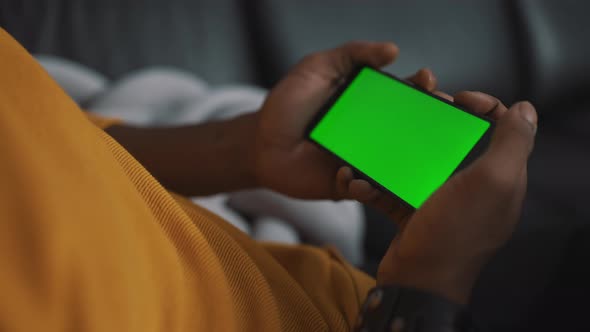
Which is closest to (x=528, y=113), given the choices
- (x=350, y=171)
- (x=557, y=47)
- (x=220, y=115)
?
(x=350, y=171)

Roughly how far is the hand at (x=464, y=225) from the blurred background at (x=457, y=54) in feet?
1.02

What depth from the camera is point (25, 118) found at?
0.25 metres

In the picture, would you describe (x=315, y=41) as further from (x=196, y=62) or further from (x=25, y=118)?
(x=25, y=118)

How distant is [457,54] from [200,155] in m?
0.63

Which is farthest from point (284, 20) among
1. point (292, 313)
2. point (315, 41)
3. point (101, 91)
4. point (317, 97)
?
point (292, 313)

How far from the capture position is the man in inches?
9.1

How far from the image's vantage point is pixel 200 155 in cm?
52

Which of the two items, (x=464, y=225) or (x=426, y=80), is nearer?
(x=464, y=225)

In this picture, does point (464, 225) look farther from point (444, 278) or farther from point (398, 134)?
point (398, 134)

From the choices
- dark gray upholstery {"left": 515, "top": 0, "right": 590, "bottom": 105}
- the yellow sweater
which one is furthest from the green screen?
dark gray upholstery {"left": 515, "top": 0, "right": 590, "bottom": 105}

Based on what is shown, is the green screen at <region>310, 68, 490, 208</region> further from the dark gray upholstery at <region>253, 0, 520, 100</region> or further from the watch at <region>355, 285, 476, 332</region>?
the dark gray upholstery at <region>253, 0, 520, 100</region>

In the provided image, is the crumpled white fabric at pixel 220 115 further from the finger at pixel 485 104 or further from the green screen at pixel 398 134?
the finger at pixel 485 104

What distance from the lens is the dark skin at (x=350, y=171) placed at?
27 cm

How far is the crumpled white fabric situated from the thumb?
0.32m
